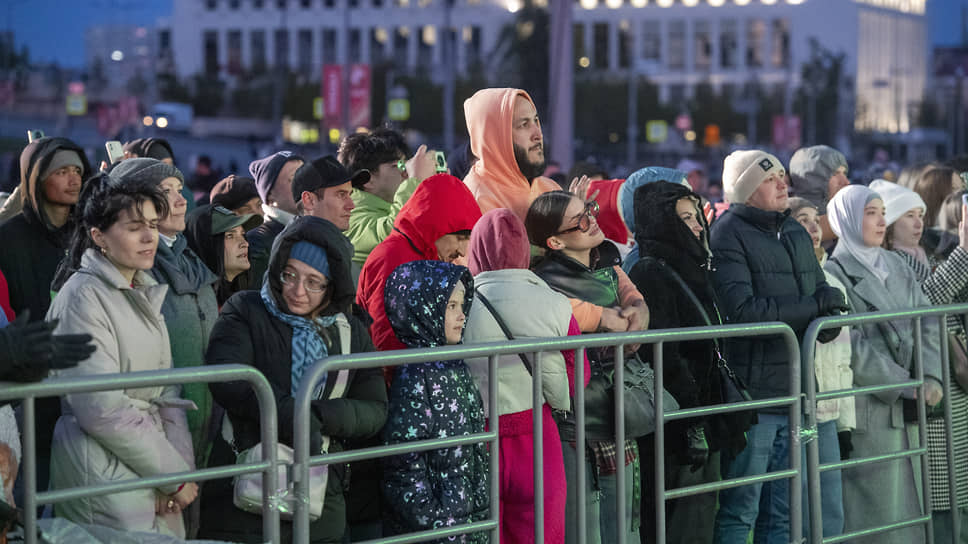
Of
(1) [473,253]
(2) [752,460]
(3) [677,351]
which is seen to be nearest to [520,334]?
(1) [473,253]

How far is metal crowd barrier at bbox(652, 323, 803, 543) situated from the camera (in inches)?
219

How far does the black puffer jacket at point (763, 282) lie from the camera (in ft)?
21.7

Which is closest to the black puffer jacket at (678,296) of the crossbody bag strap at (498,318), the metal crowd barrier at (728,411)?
the metal crowd barrier at (728,411)

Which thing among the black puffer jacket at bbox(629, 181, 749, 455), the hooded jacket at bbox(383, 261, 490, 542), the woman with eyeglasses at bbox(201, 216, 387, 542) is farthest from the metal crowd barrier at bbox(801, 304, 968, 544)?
the woman with eyeglasses at bbox(201, 216, 387, 542)

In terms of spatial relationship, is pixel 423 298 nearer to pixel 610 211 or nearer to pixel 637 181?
pixel 637 181

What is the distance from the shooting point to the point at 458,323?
17.3 ft

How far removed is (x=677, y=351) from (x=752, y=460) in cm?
75

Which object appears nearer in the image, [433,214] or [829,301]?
[433,214]

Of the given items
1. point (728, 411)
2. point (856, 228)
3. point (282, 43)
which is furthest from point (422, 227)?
point (282, 43)

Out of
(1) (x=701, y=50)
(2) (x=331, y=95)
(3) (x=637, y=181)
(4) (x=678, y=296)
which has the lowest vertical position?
(4) (x=678, y=296)

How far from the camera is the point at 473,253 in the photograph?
585 cm

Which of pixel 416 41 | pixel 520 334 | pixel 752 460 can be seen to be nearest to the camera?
pixel 520 334

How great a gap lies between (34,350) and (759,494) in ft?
12.2

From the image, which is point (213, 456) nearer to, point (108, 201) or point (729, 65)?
point (108, 201)
